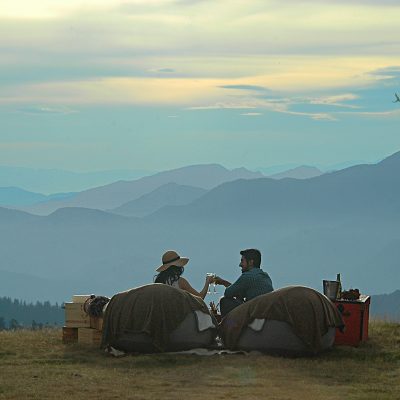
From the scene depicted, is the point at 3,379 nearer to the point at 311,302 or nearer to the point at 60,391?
the point at 60,391

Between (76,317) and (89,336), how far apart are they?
0.37 meters

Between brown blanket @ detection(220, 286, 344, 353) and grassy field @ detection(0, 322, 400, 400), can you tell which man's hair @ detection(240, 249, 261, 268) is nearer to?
brown blanket @ detection(220, 286, 344, 353)

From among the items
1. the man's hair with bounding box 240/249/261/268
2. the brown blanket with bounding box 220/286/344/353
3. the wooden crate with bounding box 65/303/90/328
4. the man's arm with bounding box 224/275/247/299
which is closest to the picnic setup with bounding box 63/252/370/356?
the brown blanket with bounding box 220/286/344/353

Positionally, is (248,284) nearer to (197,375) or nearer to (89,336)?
(89,336)

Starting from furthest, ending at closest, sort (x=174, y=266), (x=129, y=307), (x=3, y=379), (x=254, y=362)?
1. (x=174, y=266)
2. (x=129, y=307)
3. (x=254, y=362)
4. (x=3, y=379)

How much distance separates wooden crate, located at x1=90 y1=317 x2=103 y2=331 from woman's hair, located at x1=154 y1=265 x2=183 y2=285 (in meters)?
0.99

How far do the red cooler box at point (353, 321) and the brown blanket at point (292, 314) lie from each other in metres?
0.66

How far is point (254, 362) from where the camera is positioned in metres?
13.9

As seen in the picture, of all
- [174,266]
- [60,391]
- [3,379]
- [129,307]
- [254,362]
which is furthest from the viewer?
[174,266]

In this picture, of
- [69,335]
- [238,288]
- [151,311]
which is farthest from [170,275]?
[69,335]

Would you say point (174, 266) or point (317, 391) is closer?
point (317, 391)

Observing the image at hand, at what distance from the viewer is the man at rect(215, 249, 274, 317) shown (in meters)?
15.5

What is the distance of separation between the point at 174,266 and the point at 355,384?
4.15 metres

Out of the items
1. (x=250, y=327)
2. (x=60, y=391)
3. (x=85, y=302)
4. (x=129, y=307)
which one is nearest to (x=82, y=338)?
(x=85, y=302)
